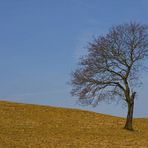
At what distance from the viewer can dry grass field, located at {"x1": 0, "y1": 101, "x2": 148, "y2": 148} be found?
3416 centimetres

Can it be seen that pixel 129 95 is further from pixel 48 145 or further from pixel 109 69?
pixel 48 145

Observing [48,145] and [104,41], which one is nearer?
[48,145]

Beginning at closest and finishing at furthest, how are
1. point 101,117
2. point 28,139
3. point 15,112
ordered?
point 28,139, point 15,112, point 101,117

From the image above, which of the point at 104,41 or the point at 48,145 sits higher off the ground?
the point at 104,41

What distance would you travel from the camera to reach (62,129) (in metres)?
44.4

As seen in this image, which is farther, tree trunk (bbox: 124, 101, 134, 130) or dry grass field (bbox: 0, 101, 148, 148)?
tree trunk (bbox: 124, 101, 134, 130)

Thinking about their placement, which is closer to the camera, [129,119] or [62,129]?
[62,129]

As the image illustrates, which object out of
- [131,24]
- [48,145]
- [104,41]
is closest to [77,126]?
[104,41]

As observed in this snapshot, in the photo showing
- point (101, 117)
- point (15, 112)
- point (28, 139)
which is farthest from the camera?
point (101, 117)

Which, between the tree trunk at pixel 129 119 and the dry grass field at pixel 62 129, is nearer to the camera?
the dry grass field at pixel 62 129

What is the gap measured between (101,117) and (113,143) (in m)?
22.4

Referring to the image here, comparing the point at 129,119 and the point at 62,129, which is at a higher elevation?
the point at 129,119

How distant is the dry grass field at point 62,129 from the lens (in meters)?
34.2

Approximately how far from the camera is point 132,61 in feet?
165
